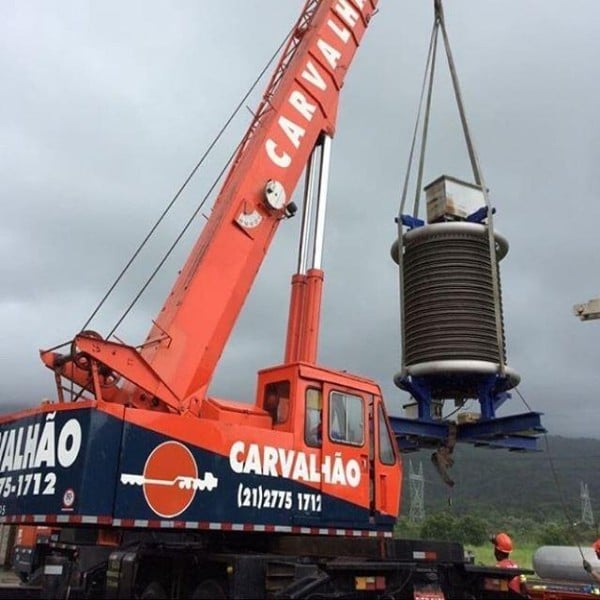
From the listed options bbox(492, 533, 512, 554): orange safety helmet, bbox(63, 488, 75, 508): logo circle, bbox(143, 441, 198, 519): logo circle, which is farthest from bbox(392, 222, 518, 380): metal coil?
bbox(63, 488, 75, 508): logo circle

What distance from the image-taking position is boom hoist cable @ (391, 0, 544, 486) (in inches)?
444

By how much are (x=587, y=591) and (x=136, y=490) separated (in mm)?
5714

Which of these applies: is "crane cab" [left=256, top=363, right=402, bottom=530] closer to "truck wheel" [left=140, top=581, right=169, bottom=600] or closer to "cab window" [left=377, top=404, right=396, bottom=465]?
"cab window" [left=377, top=404, right=396, bottom=465]

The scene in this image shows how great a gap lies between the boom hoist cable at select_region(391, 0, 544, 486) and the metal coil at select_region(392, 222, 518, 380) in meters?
0.02

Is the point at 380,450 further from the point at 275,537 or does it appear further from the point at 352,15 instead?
the point at 352,15

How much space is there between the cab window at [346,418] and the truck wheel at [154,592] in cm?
238

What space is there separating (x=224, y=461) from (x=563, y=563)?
5252 millimetres

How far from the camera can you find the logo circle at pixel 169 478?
6.58m

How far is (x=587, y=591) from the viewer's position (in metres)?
8.62

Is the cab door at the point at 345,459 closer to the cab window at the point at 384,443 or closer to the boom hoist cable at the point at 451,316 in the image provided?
the cab window at the point at 384,443

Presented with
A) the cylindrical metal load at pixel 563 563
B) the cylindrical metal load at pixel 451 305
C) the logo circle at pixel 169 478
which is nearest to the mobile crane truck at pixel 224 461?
the logo circle at pixel 169 478

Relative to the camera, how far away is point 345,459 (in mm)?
8109

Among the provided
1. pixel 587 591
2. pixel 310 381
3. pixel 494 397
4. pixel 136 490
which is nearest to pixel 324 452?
pixel 310 381

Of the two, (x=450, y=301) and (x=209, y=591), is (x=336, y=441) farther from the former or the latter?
(x=450, y=301)
